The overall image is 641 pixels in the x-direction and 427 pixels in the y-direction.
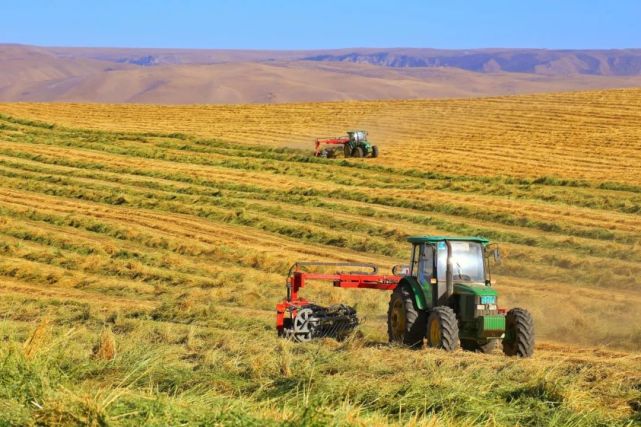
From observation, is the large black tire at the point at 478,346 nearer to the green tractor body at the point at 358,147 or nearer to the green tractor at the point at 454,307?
the green tractor at the point at 454,307

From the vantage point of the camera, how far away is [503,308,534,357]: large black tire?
12.4 metres

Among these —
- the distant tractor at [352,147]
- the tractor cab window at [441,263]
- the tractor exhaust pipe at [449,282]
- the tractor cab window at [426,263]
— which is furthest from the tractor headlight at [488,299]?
the distant tractor at [352,147]

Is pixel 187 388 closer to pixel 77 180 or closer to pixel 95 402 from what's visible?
pixel 95 402

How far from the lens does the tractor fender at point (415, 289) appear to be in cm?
1327

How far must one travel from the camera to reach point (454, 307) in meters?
13.2

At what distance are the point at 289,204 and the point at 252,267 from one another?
7.06 m

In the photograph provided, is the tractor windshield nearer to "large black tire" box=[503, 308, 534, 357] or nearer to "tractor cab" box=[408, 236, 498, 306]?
"tractor cab" box=[408, 236, 498, 306]

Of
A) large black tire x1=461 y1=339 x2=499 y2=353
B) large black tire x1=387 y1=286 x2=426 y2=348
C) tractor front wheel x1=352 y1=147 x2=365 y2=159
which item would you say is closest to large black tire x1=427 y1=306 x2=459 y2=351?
large black tire x1=387 y1=286 x2=426 y2=348

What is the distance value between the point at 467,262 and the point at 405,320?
1152mm

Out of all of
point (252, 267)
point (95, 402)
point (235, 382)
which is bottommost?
point (252, 267)

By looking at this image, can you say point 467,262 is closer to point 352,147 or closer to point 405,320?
point 405,320

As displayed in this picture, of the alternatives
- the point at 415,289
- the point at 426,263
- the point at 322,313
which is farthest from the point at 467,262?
the point at 322,313

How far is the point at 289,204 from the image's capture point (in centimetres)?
2842

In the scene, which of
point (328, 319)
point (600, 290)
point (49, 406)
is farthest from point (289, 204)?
point (49, 406)
